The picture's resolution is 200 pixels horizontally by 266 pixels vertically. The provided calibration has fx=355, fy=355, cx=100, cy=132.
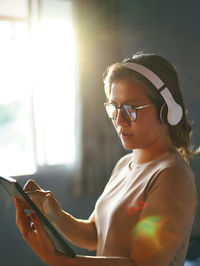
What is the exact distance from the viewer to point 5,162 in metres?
3.11

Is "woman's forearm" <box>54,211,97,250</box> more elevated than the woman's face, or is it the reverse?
the woman's face

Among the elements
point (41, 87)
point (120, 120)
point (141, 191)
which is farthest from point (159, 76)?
point (41, 87)

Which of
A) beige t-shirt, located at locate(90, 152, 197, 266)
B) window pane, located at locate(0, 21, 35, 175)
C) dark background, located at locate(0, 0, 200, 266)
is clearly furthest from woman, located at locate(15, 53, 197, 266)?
window pane, located at locate(0, 21, 35, 175)

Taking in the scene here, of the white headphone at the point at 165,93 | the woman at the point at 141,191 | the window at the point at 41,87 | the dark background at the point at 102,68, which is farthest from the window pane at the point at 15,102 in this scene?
the white headphone at the point at 165,93

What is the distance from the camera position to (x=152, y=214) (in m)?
0.80

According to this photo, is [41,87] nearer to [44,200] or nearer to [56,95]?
[56,95]

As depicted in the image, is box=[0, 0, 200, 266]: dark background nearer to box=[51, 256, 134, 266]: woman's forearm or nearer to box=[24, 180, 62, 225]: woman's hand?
box=[24, 180, 62, 225]: woman's hand

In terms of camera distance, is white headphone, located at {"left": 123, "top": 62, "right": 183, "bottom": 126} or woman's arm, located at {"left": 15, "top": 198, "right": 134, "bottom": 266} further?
white headphone, located at {"left": 123, "top": 62, "right": 183, "bottom": 126}

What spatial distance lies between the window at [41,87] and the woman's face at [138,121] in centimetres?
202

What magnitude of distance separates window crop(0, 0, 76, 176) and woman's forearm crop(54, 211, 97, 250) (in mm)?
1810

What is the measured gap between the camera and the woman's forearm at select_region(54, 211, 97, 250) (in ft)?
3.70

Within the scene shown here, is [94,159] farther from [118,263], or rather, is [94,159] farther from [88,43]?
[118,263]

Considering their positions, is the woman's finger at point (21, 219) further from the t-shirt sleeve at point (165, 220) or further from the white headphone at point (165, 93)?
the white headphone at point (165, 93)

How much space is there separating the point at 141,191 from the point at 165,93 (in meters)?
0.28
